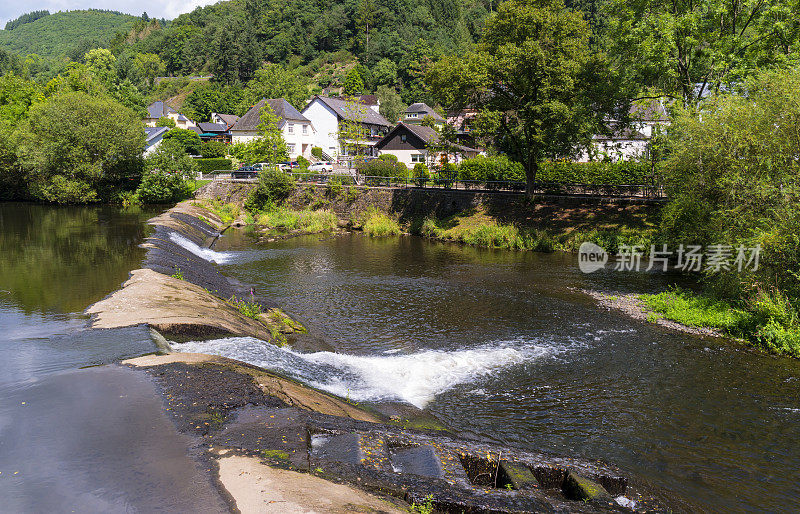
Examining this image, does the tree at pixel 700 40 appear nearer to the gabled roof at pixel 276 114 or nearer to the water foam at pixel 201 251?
the water foam at pixel 201 251

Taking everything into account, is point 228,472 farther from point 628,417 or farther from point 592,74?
point 592,74

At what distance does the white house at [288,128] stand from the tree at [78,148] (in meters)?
24.8

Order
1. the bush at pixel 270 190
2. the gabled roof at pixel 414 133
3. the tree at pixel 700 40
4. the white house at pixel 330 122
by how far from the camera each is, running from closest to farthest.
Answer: the tree at pixel 700 40
the bush at pixel 270 190
the gabled roof at pixel 414 133
the white house at pixel 330 122

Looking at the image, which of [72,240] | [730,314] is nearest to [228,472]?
[730,314]

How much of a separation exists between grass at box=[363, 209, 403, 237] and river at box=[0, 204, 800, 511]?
13.9 m

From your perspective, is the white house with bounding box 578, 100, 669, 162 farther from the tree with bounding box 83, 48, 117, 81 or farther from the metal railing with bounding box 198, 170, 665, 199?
the tree with bounding box 83, 48, 117, 81

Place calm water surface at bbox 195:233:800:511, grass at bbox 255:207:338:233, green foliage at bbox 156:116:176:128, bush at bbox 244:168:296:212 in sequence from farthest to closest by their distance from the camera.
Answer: green foliage at bbox 156:116:176:128 < bush at bbox 244:168:296:212 < grass at bbox 255:207:338:233 < calm water surface at bbox 195:233:800:511

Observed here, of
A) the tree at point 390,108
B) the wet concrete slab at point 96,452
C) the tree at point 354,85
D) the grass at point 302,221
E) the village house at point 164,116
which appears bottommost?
the wet concrete slab at point 96,452

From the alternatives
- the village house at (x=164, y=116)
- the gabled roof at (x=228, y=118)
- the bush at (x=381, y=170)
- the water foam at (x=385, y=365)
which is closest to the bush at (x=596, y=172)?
the bush at (x=381, y=170)

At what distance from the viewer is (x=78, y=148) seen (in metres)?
46.9

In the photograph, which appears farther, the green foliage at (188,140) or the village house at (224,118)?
the village house at (224,118)

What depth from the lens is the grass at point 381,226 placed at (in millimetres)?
42031

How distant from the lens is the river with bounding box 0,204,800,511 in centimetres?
1128

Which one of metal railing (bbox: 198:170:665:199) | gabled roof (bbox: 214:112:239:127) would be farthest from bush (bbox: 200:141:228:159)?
gabled roof (bbox: 214:112:239:127)
